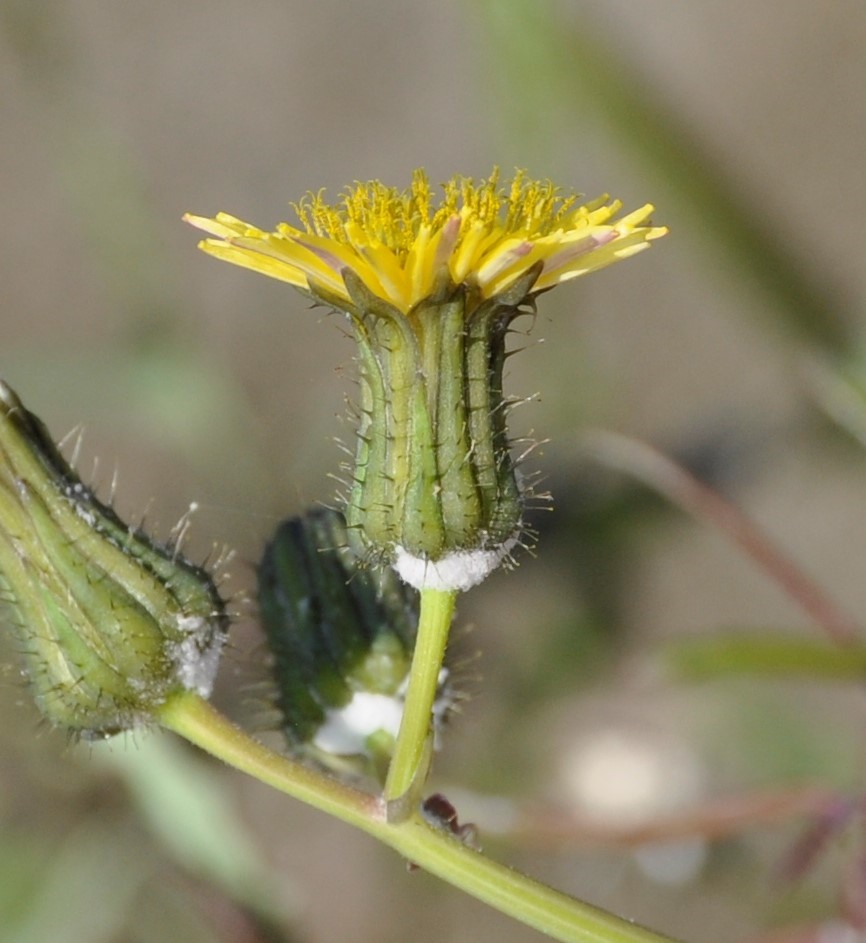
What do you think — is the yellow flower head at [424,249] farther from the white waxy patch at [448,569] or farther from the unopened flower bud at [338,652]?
the unopened flower bud at [338,652]

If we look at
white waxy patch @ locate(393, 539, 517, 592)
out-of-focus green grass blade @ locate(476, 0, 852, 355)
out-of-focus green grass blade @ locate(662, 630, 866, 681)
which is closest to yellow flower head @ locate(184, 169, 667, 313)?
white waxy patch @ locate(393, 539, 517, 592)

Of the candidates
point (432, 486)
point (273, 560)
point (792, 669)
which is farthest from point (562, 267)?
point (792, 669)

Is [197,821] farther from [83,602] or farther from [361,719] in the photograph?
[83,602]

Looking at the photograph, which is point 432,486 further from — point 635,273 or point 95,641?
point 635,273

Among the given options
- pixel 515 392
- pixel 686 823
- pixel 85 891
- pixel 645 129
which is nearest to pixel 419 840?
pixel 686 823

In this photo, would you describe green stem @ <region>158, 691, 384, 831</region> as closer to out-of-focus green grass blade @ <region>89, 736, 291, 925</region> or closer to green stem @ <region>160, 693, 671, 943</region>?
green stem @ <region>160, 693, 671, 943</region>
